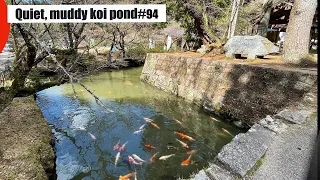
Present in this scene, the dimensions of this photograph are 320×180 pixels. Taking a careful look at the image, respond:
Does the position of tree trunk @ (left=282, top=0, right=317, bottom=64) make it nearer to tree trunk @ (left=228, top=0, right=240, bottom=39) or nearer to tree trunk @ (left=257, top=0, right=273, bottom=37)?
tree trunk @ (left=228, top=0, right=240, bottom=39)

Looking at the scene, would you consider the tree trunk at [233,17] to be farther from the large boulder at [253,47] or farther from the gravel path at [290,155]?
the gravel path at [290,155]

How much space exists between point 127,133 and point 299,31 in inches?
278

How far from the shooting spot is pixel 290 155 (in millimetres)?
3379

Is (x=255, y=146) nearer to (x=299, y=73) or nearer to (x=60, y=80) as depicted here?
(x=299, y=73)

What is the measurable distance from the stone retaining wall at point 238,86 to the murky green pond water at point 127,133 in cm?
58

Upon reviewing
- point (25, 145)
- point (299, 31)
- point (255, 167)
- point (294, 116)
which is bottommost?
point (25, 145)

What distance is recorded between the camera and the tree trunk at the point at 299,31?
26.1ft

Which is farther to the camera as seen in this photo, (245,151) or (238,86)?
(238,86)

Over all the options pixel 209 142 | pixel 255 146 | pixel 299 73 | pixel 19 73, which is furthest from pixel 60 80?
pixel 299 73

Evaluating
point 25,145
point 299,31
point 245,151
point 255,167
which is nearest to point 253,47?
point 299,31

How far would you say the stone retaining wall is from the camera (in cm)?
672

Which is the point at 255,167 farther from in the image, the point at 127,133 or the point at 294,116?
the point at 127,133

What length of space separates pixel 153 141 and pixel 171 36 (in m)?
20.6

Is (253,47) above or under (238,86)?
above
